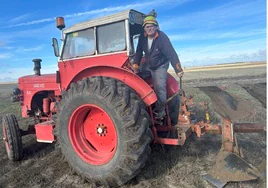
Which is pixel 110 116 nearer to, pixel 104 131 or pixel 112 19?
pixel 104 131

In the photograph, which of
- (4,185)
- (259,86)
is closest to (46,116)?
(4,185)

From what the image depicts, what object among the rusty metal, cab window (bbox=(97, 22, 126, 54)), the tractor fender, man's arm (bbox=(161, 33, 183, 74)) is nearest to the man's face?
man's arm (bbox=(161, 33, 183, 74))

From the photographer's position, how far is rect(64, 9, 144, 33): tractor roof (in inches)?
140

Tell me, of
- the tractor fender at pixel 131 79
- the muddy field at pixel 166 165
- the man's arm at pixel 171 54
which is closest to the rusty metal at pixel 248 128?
the muddy field at pixel 166 165

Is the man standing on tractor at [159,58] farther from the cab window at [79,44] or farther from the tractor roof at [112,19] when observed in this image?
the cab window at [79,44]

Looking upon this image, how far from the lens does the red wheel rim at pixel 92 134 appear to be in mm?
3371

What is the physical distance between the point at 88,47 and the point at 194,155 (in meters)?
2.47

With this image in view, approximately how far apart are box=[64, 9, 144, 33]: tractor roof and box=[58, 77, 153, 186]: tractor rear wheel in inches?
41.5

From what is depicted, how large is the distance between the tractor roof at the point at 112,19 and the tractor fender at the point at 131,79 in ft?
2.64

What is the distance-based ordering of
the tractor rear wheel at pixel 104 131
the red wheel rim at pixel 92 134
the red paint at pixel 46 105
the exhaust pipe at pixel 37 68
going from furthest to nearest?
the exhaust pipe at pixel 37 68 → the red paint at pixel 46 105 → the red wheel rim at pixel 92 134 → the tractor rear wheel at pixel 104 131

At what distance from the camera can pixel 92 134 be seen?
3.58 metres

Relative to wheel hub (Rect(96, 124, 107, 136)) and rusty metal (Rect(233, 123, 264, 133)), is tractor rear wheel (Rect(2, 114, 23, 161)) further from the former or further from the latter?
rusty metal (Rect(233, 123, 264, 133))

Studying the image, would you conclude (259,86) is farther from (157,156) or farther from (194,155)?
(157,156)

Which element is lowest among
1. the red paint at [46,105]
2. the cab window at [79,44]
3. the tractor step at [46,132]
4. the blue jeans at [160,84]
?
the tractor step at [46,132]
